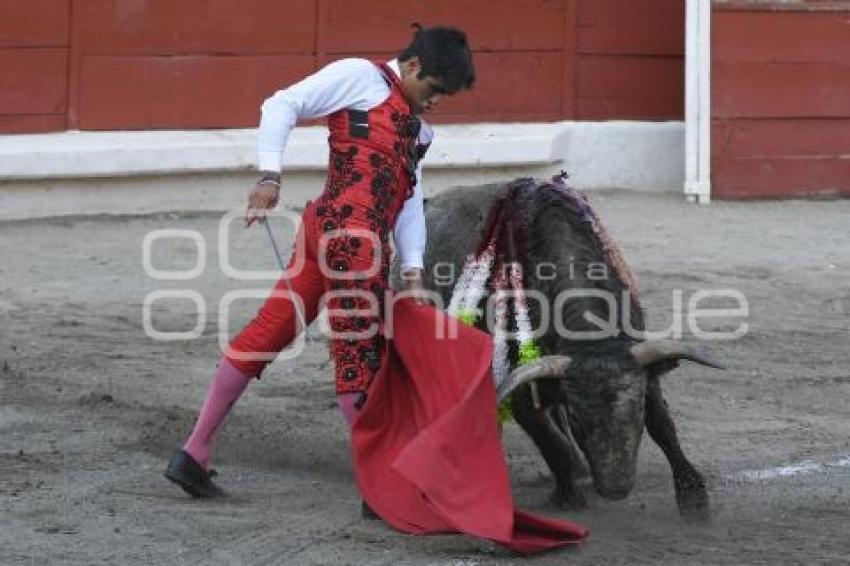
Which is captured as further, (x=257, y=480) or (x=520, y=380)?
(x=257, y=480)

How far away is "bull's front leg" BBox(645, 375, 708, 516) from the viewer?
13.2 feet

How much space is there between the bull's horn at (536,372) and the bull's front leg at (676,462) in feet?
0.77

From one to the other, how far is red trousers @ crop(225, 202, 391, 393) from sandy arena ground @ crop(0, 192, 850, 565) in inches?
12.4

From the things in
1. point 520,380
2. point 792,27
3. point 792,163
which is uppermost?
point 792,27

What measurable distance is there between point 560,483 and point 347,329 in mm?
619

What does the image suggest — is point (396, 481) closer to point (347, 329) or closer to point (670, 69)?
point (347, 329)

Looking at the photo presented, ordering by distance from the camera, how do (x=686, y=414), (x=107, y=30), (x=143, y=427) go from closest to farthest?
(x=143, y=427) < (x=686, y=414) < (x=107, y=30)

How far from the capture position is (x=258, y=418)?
16.0 ft

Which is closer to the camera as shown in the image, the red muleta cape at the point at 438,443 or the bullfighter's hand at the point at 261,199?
the red muleta cape at the point at 438,443

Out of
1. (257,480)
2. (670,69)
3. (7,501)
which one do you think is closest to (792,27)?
(670,69)

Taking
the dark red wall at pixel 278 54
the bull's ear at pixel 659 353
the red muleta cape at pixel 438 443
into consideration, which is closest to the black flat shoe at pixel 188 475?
the red muleta cape at pixel 438 443

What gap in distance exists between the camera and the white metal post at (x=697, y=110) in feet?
27.5

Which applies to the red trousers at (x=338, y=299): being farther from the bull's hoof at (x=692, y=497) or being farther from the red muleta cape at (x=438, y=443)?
the bull's hoof at (x=692, y=497)

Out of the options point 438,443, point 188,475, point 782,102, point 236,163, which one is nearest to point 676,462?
point 438,443
